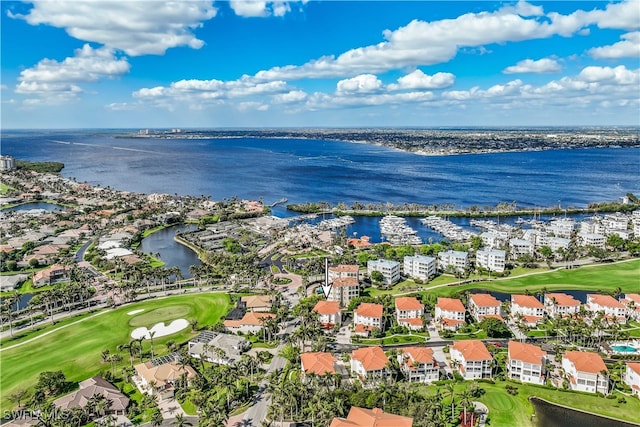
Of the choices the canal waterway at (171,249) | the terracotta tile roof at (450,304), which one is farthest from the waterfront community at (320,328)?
the canal waterway at (171,249)

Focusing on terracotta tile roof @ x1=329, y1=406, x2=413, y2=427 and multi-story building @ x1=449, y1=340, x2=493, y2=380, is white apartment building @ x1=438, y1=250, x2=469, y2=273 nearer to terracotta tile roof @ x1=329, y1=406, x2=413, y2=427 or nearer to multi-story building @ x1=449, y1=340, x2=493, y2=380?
multi-story building @ x1=449, y1=340, x2=493, y2=380

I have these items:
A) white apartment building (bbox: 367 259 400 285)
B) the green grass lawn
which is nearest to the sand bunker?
the green grass lawn

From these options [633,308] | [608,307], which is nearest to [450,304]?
[608,307]

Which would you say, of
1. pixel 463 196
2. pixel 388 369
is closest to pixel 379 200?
pixel 463 196

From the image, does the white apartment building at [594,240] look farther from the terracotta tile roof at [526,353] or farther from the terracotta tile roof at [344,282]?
the terracotta tile roof at [526,353]

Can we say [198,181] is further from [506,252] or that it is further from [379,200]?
[506,252]
